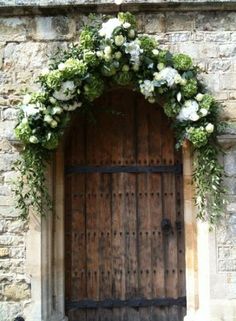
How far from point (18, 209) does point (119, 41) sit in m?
1.54

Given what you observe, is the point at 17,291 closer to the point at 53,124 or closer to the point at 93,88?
the point at 53,124

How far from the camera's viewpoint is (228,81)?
420 centimetres

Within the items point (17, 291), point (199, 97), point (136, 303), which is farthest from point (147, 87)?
point (17, 291)

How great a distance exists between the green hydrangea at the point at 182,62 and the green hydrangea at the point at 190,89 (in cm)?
12

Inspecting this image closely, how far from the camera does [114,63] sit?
403 centimetres

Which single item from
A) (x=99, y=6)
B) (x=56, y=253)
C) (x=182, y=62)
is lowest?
(x=56, y=253)

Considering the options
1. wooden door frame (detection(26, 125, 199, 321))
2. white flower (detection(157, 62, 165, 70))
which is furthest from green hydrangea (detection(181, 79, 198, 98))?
wooden door frame (detection(26, 125, 199, 321))

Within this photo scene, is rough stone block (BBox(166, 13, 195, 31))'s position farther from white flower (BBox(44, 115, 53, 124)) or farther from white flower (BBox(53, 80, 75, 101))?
white flower (BBox(44, 115, 53, 124))

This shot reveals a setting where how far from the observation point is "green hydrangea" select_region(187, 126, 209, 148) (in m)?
3.92

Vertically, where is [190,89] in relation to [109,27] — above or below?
below

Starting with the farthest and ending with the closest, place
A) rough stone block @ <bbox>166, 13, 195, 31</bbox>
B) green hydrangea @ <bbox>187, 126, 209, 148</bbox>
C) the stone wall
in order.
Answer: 1. rough stone block @ <bbox>166, 13, 195, 31</bbox>
2. the stone wall
3. green hydrangea @ <bbox>187, 126, 209, 148</bbox>

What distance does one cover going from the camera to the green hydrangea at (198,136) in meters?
3.92

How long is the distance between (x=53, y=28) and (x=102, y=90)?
685mm

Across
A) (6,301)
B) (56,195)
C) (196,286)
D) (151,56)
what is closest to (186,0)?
(151,56)
